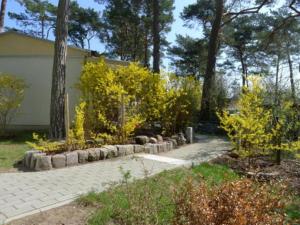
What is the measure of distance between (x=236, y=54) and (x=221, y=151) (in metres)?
24.9

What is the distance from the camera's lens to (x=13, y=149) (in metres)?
9.13

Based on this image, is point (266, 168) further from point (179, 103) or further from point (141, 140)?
point (179, 103)

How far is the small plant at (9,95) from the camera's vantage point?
11.5 meters

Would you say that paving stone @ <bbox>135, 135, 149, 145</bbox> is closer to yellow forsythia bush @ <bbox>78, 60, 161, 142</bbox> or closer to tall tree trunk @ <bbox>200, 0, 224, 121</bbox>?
yellow forsythia bush @ <bbox>78, 60, 161, 142</bbox>

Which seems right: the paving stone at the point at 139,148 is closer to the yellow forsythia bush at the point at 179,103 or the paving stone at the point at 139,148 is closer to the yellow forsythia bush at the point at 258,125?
the yellow forsythia bush at the point at 179,103

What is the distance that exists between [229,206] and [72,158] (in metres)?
4.98

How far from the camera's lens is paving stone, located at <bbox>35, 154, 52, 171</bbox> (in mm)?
6926

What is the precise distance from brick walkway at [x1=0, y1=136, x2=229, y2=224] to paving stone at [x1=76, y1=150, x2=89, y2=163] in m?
0.23

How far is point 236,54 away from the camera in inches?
1297

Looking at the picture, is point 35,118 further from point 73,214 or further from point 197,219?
point 197,219

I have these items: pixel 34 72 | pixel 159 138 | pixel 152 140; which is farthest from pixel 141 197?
pixel 34 72

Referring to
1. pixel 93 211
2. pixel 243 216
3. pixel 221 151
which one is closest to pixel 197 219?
pixel 243 216

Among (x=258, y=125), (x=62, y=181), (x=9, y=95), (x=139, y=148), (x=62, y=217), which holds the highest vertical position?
(x=9, y=95)

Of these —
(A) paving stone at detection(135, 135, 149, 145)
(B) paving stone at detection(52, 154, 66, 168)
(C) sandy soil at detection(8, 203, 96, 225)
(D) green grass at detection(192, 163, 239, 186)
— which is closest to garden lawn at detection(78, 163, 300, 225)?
(C) sandy soil at detection(8, 203, 96, 225)
